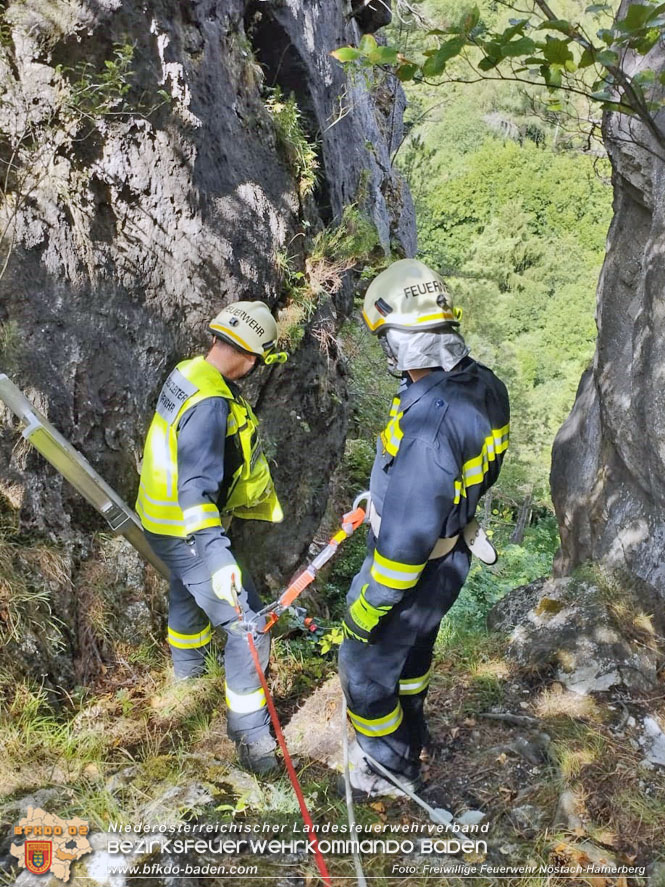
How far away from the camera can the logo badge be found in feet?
8.80

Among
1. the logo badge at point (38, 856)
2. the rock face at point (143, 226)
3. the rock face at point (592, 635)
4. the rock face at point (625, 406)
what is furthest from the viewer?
the rock face at point (625, 406)

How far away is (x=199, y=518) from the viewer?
3.10 meters

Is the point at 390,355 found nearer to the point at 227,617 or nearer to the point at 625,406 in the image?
the point at 227,617

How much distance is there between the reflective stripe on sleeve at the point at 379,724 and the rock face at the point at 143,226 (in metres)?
2.01

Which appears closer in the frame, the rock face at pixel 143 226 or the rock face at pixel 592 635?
the rock face at pixel 143 226

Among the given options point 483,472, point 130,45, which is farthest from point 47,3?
point 483,472

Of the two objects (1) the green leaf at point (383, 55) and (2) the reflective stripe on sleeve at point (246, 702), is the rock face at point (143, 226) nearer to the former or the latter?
(2) the reflective stripe on sleeve at point (246, 702)

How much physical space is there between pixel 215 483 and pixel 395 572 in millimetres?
1070

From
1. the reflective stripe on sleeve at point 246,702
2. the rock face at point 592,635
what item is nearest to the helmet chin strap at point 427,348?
the reflective stripe on sleeve at point 246,702

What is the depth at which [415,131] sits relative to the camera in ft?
94.9

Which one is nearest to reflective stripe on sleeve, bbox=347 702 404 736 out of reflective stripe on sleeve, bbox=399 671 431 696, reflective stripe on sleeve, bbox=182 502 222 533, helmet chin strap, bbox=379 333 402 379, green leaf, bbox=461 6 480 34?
reflective stripe on sleeve, bbox=399 671 431 696

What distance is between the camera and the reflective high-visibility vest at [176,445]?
3.26 metres

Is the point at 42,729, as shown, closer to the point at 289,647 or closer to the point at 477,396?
the point at 289,647

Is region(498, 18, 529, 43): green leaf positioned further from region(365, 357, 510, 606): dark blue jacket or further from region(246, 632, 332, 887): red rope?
region(246, 632, 332, 887): red rope
